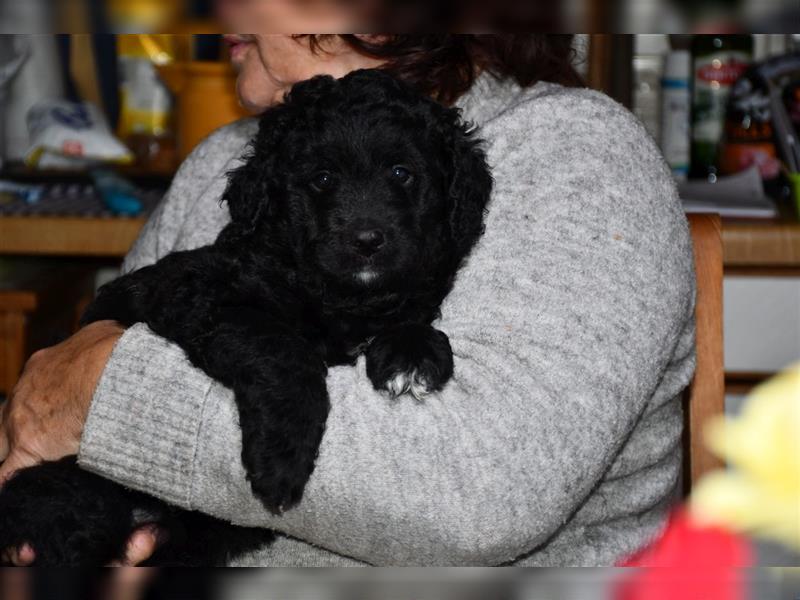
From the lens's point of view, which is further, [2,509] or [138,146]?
[138,146]

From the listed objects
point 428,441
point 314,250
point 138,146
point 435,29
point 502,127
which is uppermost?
point 435,29

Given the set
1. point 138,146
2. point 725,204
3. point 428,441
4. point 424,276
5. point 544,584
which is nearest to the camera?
point 544,584

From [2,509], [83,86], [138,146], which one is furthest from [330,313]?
[83,86]

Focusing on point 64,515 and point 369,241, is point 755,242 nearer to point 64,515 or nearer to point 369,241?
point 369,241

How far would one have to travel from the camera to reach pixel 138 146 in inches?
112

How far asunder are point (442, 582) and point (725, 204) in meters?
1.73

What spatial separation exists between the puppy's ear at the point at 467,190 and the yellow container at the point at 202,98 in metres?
1.29

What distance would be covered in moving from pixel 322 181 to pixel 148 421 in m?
0.38

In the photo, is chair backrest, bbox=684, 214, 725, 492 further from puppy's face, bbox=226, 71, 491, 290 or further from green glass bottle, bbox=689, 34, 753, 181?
green glass bottle, bbox=689, 34, 753, 181

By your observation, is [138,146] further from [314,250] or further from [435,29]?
[435,29]

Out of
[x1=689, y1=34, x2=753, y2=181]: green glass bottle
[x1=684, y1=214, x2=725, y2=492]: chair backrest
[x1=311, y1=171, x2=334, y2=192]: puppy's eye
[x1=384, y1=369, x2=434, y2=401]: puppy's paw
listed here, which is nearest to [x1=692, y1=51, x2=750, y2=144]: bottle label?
[x1=689, y1=34, x2=753, y2=181]: green glass bottle

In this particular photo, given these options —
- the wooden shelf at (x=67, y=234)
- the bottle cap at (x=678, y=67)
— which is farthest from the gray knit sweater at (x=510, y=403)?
the bottle cap at (x=678, y=67)

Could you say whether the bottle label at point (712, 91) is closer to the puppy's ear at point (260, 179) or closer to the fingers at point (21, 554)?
the puppy's ear at point (260, 179)

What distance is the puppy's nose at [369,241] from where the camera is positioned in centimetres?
115
